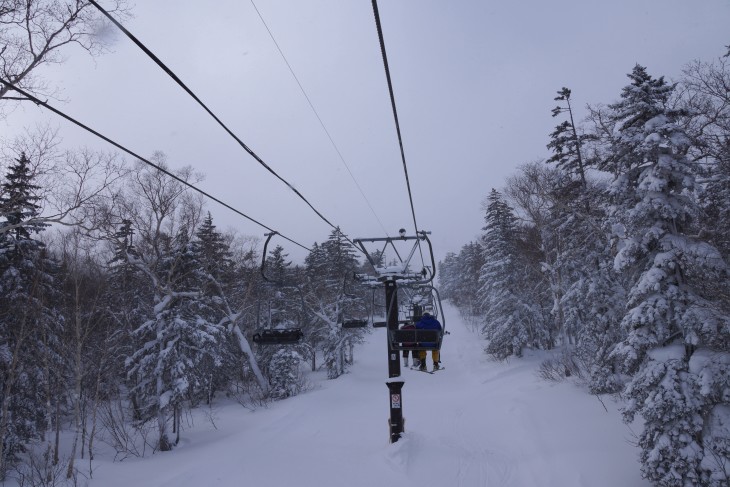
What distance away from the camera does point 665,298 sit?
10047 mm

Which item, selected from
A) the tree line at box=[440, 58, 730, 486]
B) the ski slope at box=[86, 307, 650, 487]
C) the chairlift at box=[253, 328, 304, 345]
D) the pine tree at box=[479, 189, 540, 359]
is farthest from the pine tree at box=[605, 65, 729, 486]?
the pine tree at box=[479, 189, 540, 359]

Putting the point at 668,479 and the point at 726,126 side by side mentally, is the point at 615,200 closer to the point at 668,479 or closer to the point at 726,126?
the point at 726,126

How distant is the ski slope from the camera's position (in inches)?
475

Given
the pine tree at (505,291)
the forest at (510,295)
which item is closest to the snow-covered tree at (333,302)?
the forest at (510,295)

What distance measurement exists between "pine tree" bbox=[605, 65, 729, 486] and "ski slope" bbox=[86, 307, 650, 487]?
244 cm

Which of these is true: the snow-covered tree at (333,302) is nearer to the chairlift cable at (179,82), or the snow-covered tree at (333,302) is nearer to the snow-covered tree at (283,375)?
the snow-covered tree at (283,375)

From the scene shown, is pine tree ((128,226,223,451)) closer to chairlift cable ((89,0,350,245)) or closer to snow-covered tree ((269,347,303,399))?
snow-covered tree ((269,347,303,399))

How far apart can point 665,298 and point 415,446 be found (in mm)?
9235

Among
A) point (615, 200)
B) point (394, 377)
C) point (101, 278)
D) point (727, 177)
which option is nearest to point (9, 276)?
point (101, 278)

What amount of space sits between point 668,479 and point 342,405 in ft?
61.1

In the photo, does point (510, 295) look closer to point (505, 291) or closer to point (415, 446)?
point (505, 291)

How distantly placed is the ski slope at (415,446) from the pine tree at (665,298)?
2.44m

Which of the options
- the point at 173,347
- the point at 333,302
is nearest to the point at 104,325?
the point at 173,347

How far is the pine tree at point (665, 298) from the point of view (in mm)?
8977
